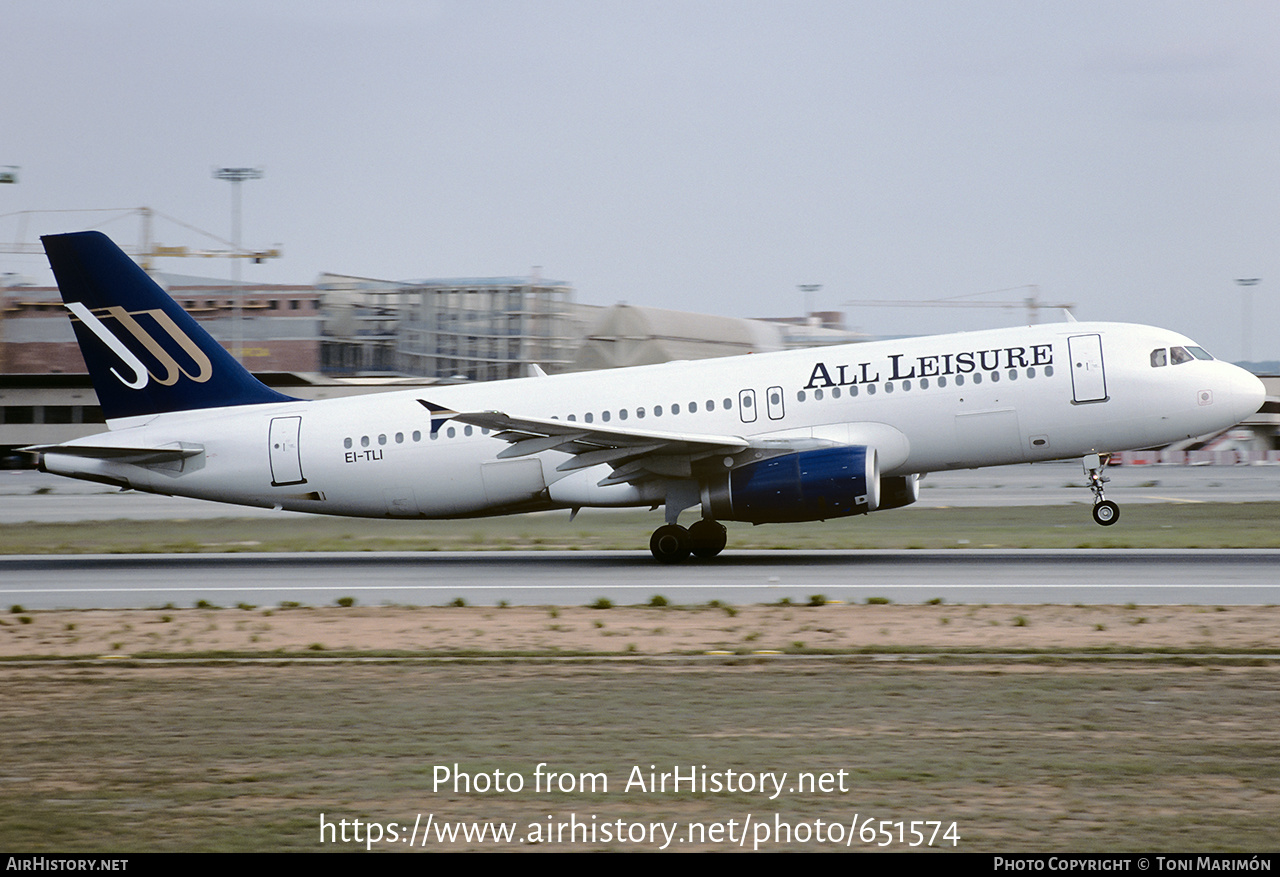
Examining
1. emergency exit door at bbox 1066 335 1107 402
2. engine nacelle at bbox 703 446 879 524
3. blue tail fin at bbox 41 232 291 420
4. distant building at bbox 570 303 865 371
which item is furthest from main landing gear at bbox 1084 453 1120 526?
distant building at bbox 570 303 865 371

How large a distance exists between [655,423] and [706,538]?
87.2 inches

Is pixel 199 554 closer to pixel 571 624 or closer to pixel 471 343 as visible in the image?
pixel 571 624

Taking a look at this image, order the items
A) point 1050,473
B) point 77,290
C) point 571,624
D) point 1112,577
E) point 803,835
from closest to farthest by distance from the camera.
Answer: point 803,835, point 571,624, point 1112,577, point 77,290, point 1050,473

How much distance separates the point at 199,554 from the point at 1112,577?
676 inches

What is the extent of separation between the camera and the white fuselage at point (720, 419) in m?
20.5

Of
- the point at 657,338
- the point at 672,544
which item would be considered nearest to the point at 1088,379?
the point at 672,544

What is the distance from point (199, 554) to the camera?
80.8ft

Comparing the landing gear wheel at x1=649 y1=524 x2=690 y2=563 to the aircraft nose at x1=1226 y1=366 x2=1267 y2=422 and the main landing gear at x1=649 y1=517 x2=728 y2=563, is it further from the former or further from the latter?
the aircraft nose at x1=1226 y1=366 x2=1267 y2=422

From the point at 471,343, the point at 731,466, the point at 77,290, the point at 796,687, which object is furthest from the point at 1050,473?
the point at 471,343

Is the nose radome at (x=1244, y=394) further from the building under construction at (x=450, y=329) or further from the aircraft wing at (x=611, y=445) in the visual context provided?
the building under construction at (x=450, y=329)

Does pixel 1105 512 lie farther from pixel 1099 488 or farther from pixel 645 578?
pixel 645 578

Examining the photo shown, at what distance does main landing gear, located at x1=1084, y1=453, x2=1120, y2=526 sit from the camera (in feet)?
68.0

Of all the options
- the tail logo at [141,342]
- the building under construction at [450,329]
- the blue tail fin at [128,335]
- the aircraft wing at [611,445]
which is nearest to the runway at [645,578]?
the aircraft wing at [611,445]

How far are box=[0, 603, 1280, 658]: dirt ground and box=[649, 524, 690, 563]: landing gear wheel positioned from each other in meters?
5.48
